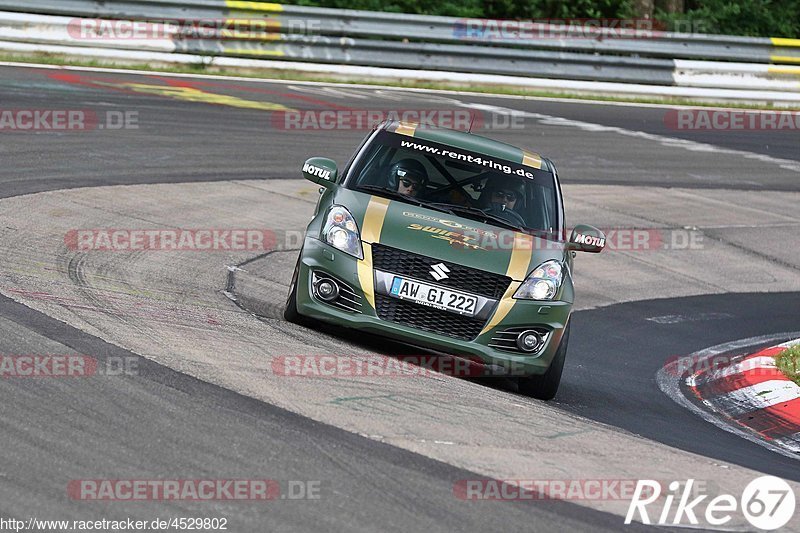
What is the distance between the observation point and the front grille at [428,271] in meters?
7.76

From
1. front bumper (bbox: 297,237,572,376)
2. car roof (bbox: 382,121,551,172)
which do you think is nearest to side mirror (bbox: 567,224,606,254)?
front bumper (bbox: 297,237,572,376)

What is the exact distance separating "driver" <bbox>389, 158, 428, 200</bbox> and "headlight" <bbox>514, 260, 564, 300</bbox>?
1.12 m

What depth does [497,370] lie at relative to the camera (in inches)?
316

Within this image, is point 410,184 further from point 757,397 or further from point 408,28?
point 408,28

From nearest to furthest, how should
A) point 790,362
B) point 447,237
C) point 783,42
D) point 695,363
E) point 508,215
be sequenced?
point 447,237 → point 508,215 → point 790,362 → point 695,363 → point 783,42

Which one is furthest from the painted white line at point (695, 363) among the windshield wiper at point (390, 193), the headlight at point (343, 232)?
the headlight at point (343, 232)

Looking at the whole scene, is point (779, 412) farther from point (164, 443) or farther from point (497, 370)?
point (164, 443)

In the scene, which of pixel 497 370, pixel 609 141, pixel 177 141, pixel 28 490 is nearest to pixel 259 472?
pixel 28 490

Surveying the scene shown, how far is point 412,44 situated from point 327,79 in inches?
72.1

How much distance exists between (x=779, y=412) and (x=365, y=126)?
10.6m

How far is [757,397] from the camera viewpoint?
9039 mm

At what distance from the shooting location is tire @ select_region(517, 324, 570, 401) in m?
8.07

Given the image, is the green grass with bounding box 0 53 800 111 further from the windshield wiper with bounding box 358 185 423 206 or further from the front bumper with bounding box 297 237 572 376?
the front bumper with bounding box 297 237 572 376

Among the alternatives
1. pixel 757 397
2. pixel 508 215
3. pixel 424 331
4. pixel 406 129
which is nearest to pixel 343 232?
pixel 424 331
